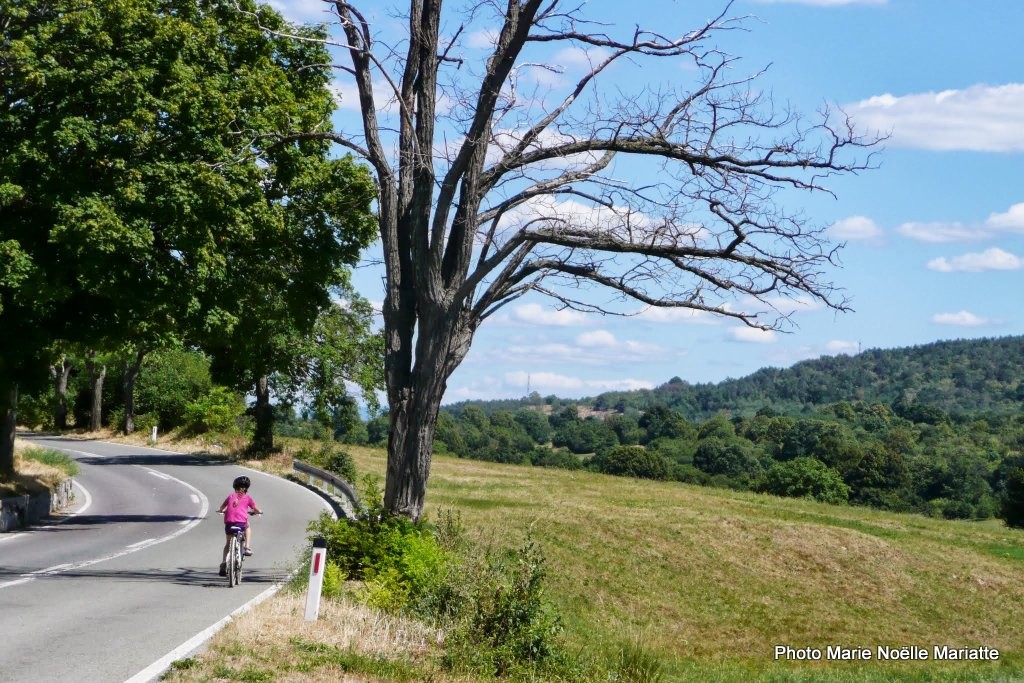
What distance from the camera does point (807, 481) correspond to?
81312 millimetres

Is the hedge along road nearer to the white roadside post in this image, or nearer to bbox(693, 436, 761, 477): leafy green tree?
the white roadside post

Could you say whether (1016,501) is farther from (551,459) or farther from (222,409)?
(551,459)

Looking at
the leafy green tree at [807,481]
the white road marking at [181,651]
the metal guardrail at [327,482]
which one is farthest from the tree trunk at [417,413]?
the leafy green tree at [807,481]

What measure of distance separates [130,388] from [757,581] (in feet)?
127

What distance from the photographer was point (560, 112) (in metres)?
14.8

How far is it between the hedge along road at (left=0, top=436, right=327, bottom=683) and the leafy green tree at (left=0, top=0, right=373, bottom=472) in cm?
426

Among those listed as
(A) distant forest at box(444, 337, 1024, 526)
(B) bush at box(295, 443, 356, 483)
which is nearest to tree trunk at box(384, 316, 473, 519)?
(B) bush at box(295, 443, 356, 483)

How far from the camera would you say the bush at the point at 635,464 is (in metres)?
93.9

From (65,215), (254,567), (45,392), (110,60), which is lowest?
(254,567)

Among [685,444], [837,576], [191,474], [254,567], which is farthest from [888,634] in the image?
[685,444]

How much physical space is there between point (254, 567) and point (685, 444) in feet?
373

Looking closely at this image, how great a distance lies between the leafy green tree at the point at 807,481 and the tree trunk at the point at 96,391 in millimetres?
46638

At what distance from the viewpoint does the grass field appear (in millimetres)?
10469

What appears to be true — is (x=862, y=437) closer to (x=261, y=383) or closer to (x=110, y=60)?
(x=261, y=383)
